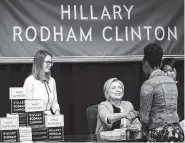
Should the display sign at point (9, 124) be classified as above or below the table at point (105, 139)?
above

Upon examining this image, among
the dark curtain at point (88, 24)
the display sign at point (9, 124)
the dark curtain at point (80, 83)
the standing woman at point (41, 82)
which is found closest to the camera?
the display sign at point (9, 124)

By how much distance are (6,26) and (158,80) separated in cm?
228

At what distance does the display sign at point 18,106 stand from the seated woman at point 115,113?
770 millimetres

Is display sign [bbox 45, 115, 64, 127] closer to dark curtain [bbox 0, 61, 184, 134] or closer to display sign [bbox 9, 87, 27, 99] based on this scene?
display sign [bbox 9, 87, 27, 99]

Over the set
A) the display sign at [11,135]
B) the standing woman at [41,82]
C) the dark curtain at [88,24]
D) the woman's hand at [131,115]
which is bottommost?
the display sign at [11,135]

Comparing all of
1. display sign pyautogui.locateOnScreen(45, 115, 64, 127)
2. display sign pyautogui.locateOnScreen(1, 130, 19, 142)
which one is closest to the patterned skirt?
display sign pyautogui.locateOnScreen(45, 115, 64, 127)

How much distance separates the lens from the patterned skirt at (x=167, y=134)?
8.44 feet

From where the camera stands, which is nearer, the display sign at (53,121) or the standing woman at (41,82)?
the display sign at (53,121)

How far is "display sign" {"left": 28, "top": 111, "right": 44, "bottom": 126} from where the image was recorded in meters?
2.74

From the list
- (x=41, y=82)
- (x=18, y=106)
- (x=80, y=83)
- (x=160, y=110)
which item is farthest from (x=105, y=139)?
(x=80, y=83)

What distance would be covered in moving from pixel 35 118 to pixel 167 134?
2.66ft

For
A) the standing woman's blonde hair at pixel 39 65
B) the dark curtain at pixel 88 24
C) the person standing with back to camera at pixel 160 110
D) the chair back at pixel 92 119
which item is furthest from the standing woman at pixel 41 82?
the person standing with back to camera at pixel 160 110

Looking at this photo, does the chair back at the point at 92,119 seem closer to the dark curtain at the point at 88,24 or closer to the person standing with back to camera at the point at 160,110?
the dark curtain at the point at 88,24

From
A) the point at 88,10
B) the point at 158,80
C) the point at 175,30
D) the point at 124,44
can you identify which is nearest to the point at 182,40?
the point at 175,30
